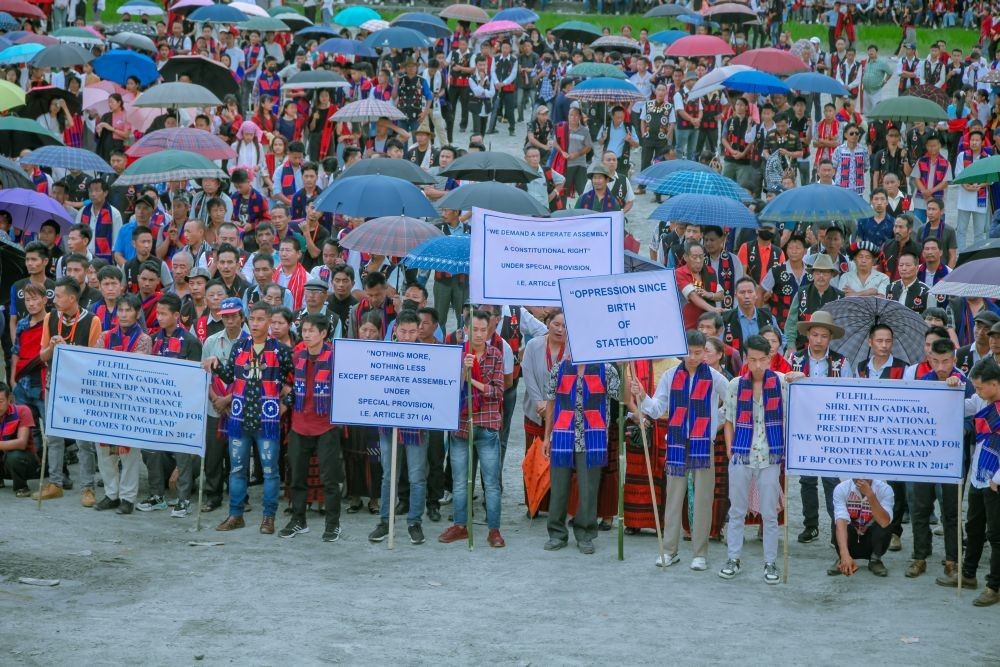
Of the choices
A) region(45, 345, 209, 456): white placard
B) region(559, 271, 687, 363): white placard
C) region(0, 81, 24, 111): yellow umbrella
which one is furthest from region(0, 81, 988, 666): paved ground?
region(0, 81, 24, 111): yellow umbrella

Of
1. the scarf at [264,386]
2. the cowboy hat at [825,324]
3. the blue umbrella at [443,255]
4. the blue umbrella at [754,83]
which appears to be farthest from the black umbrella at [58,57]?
the cowboy hat at [825,324]

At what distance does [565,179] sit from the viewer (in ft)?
65.2

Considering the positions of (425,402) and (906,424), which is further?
(425,402)

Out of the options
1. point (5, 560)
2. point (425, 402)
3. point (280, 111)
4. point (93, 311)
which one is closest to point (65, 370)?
point (93, 311)

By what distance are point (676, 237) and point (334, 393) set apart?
4831 millimetres

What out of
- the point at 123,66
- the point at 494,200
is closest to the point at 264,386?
the point at 494,200

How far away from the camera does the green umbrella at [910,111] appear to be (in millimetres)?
19844

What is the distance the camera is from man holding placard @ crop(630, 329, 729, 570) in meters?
10.2

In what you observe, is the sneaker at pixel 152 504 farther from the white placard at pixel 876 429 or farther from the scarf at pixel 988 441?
the scarf at pixel 988 441

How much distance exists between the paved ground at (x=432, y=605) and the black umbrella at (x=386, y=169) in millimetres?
5440

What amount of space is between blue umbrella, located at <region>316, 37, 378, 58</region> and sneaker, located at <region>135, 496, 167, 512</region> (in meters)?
15.4

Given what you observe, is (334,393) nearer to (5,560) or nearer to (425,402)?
(425,402)

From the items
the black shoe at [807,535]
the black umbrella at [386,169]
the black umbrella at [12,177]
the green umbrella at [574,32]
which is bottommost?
the black shoe at [807,535]

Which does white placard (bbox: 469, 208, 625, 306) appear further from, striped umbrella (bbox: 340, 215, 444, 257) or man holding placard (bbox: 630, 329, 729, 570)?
striped umbrella (bbox: 340, 215, 444, 257)
